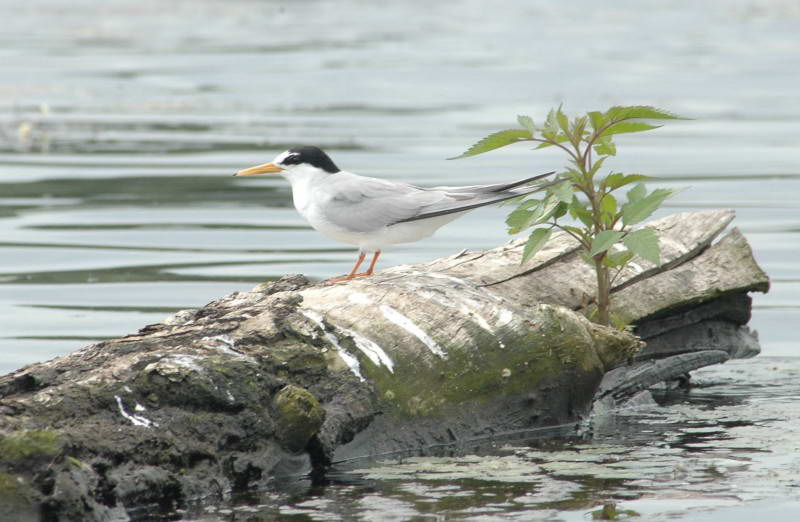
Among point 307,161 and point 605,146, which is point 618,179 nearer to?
point 605,146

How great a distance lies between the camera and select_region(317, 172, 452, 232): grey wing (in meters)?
7.68

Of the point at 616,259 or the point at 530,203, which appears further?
the point at 616,259

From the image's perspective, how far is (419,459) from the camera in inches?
254

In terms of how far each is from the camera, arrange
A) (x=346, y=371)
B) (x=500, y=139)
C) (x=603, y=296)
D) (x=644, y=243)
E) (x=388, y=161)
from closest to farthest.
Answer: (x=346, y=371)
(x=644, y=243)
(x=500, y=139)
(x=603, y=296)
(x=388, y=161)

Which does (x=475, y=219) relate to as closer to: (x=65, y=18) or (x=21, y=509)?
(x=21, y=509)

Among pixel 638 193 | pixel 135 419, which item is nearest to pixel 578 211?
pixel 638 193

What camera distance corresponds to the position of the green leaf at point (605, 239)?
6918 millimetres

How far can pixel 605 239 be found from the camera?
274 inches

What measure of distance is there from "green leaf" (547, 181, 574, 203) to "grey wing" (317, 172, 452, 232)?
2.49 feet

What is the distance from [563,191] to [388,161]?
10689 mm

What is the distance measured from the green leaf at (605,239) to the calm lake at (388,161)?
3.16 feet

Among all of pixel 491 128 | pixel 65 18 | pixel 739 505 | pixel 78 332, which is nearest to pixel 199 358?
pixel 739 505

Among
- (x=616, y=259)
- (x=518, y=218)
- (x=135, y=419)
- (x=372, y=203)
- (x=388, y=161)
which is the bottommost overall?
(x=135, y=419)

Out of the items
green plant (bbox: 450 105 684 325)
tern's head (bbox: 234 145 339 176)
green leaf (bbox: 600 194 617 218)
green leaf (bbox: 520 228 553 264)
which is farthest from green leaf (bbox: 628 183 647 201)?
tern's head (bbox: 234 145 339 176)
